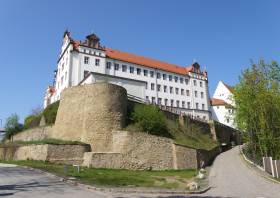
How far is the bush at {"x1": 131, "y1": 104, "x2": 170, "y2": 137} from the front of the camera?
32.4 m

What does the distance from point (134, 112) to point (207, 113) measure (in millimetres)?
33260

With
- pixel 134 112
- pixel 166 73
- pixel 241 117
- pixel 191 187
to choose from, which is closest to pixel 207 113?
pixel 166 73

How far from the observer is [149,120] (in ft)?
107

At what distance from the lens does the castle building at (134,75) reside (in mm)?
46062

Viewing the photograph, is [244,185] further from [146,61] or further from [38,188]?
[146,61]

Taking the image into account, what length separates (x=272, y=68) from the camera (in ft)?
107

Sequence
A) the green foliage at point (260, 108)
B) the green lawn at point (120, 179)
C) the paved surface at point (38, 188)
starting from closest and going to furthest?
the paved surface at point (38, 188), the green lawn at point (120, 179), the green foliage at point (260, 108)

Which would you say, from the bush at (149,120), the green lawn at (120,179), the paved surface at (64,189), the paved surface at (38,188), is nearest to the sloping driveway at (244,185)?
the paved surface at (64,189)

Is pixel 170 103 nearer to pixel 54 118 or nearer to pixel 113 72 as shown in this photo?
pixel 113 72

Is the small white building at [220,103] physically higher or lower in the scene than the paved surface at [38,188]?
higher

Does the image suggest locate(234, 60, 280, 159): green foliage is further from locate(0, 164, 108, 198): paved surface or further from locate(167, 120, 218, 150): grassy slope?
locate(0, 164, 108, 198): paved surface

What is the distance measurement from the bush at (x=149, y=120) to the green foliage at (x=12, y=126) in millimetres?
24799

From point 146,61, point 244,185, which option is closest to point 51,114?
point 244,185

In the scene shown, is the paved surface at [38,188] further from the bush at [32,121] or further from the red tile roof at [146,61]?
the red tile roof at [146,61]
